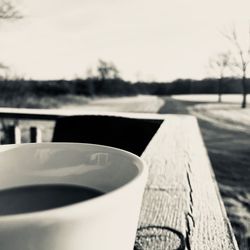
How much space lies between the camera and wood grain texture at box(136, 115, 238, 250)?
14.8 inches

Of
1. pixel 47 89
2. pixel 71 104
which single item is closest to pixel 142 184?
pixel 47 89

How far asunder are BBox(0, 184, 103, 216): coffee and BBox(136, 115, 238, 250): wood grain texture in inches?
5.4

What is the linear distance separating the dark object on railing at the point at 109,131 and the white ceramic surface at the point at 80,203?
122 cm

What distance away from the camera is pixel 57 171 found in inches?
12.0

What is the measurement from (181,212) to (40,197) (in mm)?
265

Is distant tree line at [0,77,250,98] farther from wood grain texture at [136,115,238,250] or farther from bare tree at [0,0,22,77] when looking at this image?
wood grain texture at [136,115,238,250]

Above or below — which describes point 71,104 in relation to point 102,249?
below

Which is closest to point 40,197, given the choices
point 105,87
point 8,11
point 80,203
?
point 80,203

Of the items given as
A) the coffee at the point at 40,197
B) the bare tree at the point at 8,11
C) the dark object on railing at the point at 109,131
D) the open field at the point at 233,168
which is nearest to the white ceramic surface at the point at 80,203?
the coffee at the point at 40,197

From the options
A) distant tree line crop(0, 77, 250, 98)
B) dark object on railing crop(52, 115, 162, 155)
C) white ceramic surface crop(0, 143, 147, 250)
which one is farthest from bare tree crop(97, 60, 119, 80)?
white ceramic surface crop(0, 143, 147, 250)

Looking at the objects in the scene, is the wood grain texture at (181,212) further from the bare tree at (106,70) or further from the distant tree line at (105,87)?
the bare tree at (106,70)

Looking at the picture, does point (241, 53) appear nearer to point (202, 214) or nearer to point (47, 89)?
point (47, 89)

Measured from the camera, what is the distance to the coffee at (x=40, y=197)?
0.22 m

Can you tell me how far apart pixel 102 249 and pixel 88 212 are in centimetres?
4
